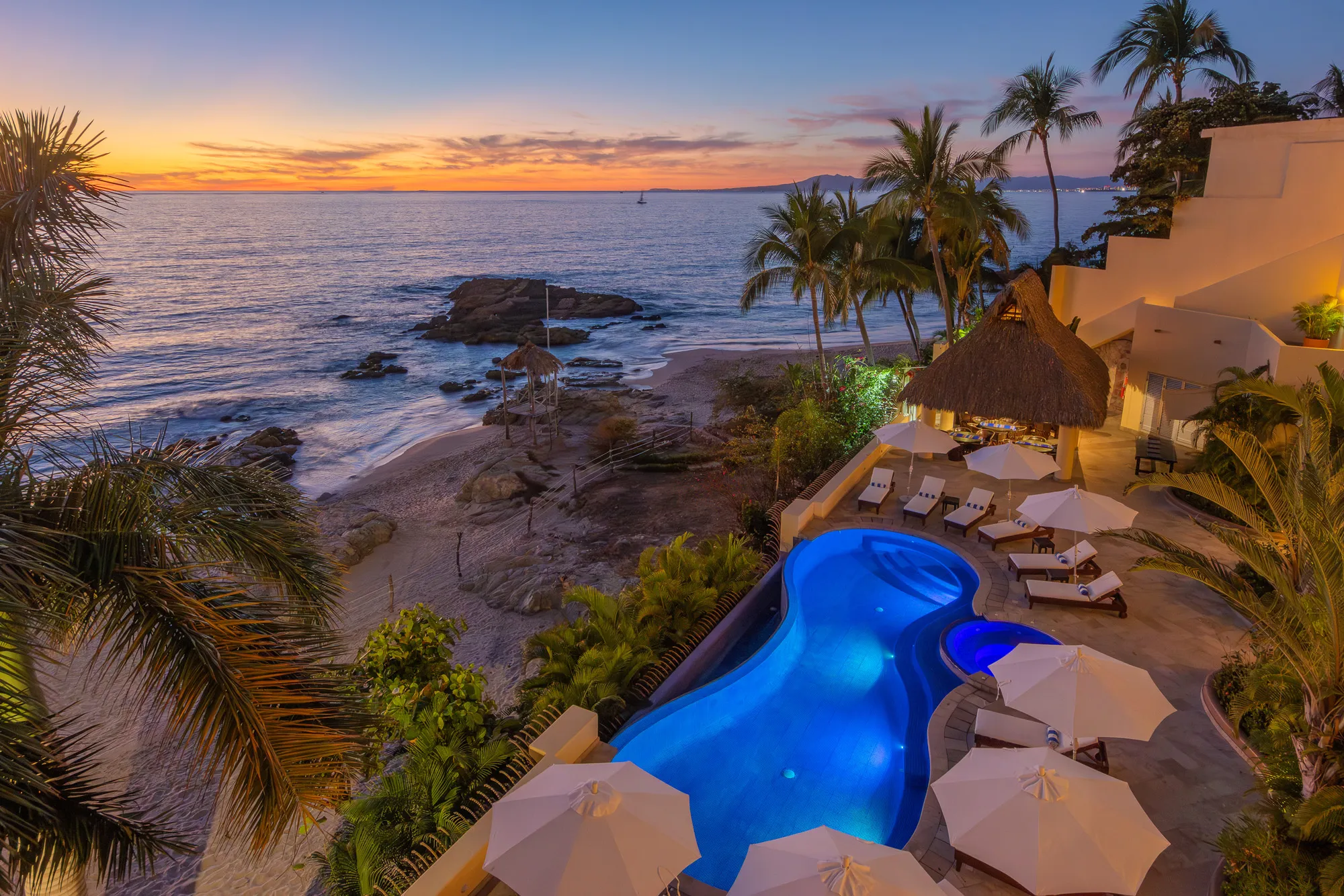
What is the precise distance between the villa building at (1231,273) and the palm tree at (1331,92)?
1006 centimetres

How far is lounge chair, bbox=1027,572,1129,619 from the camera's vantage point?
9.25 meters

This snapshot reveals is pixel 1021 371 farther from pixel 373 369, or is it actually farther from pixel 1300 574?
pixel 373 369

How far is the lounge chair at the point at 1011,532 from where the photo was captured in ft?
36.9

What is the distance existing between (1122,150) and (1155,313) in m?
11.1

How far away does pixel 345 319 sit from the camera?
52656mm

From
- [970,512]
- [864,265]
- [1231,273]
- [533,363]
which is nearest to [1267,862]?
[970,512]

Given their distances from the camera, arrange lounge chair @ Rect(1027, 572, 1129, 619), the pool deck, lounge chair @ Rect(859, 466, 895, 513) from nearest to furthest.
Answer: the pool deck, lounge chair @ Rect(1027, 572, 1129, 619), lounge chair @ Rect(859, 466, 895, 513)

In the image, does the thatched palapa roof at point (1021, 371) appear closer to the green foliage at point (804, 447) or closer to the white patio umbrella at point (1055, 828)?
the green foliage at point (804, 447)

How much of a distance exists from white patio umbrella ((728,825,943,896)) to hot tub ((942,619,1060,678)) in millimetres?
4274

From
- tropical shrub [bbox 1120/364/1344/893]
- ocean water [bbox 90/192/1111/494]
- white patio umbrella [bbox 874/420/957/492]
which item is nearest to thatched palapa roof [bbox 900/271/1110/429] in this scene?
white patio umbrella [bbox 874/420/957/492]

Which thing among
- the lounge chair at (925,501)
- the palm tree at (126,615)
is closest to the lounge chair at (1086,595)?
the lounge chair at (925,501)

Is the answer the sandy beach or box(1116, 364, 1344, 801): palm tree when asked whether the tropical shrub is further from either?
the sandy beach

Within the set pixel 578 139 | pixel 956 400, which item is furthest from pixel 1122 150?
pixel 578 139

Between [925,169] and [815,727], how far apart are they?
1462 centimetres
